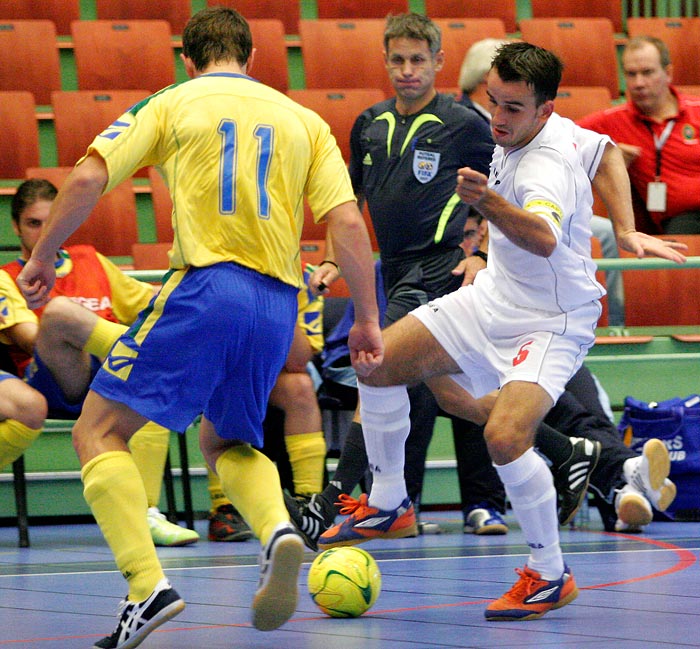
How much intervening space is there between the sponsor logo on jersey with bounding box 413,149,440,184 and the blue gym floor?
5.08 feet

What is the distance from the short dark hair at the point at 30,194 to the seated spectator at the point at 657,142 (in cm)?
324

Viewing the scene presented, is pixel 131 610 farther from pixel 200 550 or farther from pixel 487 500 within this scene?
pixel 487 500

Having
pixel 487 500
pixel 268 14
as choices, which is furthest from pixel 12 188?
pixel 487 500

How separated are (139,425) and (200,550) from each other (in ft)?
7.09

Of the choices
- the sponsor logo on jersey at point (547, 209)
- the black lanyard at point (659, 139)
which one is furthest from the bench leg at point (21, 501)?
the black lanyard at point (659, 139)

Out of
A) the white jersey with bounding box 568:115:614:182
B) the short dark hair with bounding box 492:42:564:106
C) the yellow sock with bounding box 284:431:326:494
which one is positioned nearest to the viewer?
the short dark hair with bounding box 492:42:564:106

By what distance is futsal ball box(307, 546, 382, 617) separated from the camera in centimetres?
371

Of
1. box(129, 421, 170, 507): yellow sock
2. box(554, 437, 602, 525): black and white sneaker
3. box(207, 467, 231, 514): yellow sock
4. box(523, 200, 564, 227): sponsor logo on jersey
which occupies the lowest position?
box(207, 467, 231, 514): yellow sock

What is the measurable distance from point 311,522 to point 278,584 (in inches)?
78.7

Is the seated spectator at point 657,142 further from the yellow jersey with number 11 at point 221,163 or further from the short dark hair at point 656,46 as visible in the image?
the yellow jersey with number 11 at point 221,163

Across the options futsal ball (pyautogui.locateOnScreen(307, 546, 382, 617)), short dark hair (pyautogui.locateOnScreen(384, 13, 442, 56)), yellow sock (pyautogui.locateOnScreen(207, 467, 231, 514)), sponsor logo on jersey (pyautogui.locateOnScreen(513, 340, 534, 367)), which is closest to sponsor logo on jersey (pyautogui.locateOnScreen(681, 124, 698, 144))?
short dark hair (pyautogui.locateOnScreen(384, 13, 442, 56))

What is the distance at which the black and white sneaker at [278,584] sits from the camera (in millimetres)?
3223

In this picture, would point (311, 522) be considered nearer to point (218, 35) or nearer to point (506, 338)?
point (506, 338)

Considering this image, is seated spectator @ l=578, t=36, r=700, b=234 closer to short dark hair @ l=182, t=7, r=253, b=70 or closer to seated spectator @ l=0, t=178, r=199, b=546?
seated spectator @ l=0, t=178, r=199, b=546
